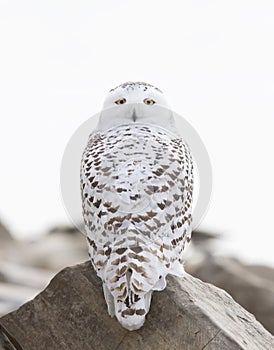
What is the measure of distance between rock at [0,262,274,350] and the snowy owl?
0.16 meters

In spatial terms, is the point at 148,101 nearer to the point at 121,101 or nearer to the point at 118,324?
the point at 121,101

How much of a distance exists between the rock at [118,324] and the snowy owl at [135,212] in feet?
0.53

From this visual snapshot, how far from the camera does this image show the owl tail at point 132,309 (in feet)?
16.1

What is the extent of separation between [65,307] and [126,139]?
3.45 ft

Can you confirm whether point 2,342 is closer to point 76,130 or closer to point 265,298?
point 76,130

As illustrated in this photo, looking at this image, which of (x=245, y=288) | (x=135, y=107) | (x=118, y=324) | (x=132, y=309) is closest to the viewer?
(x=132, y=309)

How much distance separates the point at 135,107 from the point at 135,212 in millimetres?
987

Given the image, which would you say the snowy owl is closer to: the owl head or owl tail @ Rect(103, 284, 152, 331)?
owl tail @ Rect(103, 284, 152, 331)

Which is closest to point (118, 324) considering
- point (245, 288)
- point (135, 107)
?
point (135, 107)

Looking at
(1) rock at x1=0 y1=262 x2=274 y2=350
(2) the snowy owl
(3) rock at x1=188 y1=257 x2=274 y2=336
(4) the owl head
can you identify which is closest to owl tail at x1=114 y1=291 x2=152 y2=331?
(2) the snowy owl

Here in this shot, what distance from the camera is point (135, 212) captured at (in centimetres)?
505

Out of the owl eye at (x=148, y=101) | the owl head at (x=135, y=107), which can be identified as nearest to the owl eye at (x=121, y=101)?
the owl head at (x=135, y=107)

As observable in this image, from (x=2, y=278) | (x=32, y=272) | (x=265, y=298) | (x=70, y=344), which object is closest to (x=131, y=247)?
(x=70, y=344)

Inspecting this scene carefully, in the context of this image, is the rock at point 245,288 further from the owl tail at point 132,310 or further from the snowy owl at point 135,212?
the owl tail at point 132,310
